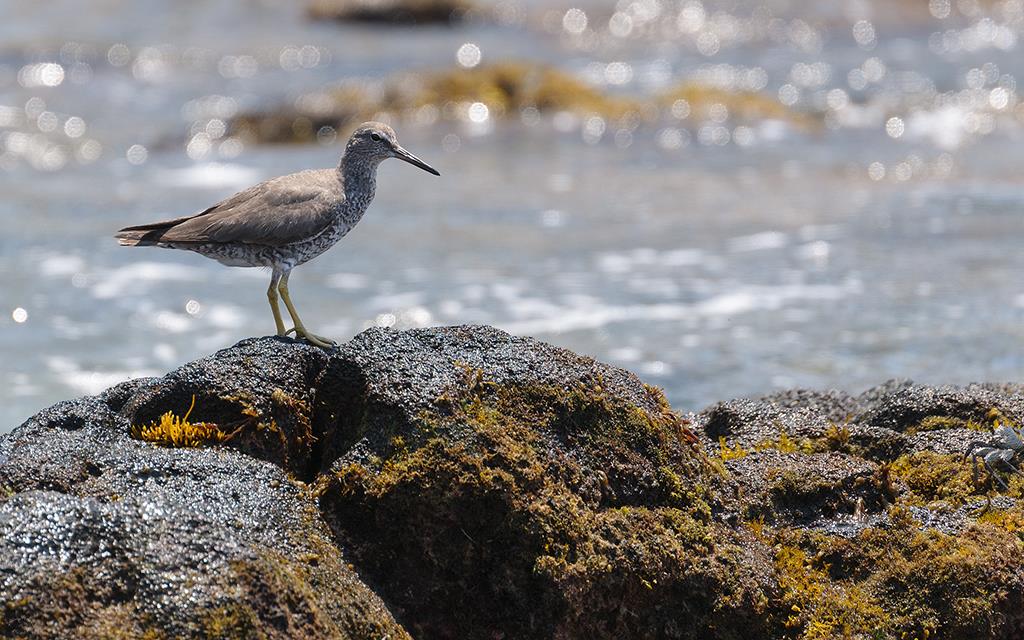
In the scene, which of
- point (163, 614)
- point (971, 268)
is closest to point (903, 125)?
point (971, 268)

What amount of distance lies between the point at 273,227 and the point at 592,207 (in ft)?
26.0

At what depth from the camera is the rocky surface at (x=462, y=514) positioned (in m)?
3.58

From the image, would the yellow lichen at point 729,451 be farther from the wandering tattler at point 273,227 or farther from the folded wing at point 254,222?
the folded wing at point 254,222

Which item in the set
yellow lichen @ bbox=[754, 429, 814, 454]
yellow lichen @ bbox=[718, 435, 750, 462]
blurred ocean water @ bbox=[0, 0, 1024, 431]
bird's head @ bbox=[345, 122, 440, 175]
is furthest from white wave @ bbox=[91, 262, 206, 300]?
yellow lichen @ bbox=[754, 429, 814, 454]

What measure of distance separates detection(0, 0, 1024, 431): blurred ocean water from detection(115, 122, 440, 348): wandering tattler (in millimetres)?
2873

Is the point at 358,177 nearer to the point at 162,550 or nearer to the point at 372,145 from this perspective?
the point at 372,145

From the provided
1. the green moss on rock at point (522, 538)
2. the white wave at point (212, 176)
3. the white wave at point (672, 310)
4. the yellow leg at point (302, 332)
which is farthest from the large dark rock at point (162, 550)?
the white wave at point (212, 176)

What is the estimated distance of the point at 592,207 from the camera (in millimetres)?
13789

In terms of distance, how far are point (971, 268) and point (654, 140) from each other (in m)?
6.54

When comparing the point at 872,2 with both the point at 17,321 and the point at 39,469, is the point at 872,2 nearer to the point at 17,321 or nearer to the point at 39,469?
the point at 17,321

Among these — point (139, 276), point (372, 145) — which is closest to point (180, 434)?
point (372, 145)

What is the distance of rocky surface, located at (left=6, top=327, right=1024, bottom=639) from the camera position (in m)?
3.58

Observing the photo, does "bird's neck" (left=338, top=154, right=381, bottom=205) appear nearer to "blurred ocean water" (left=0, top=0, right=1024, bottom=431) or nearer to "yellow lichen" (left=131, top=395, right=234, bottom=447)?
"yellow lichen" (left=131, top=395, right=234, bottom=447)

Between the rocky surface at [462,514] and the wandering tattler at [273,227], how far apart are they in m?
1.66
